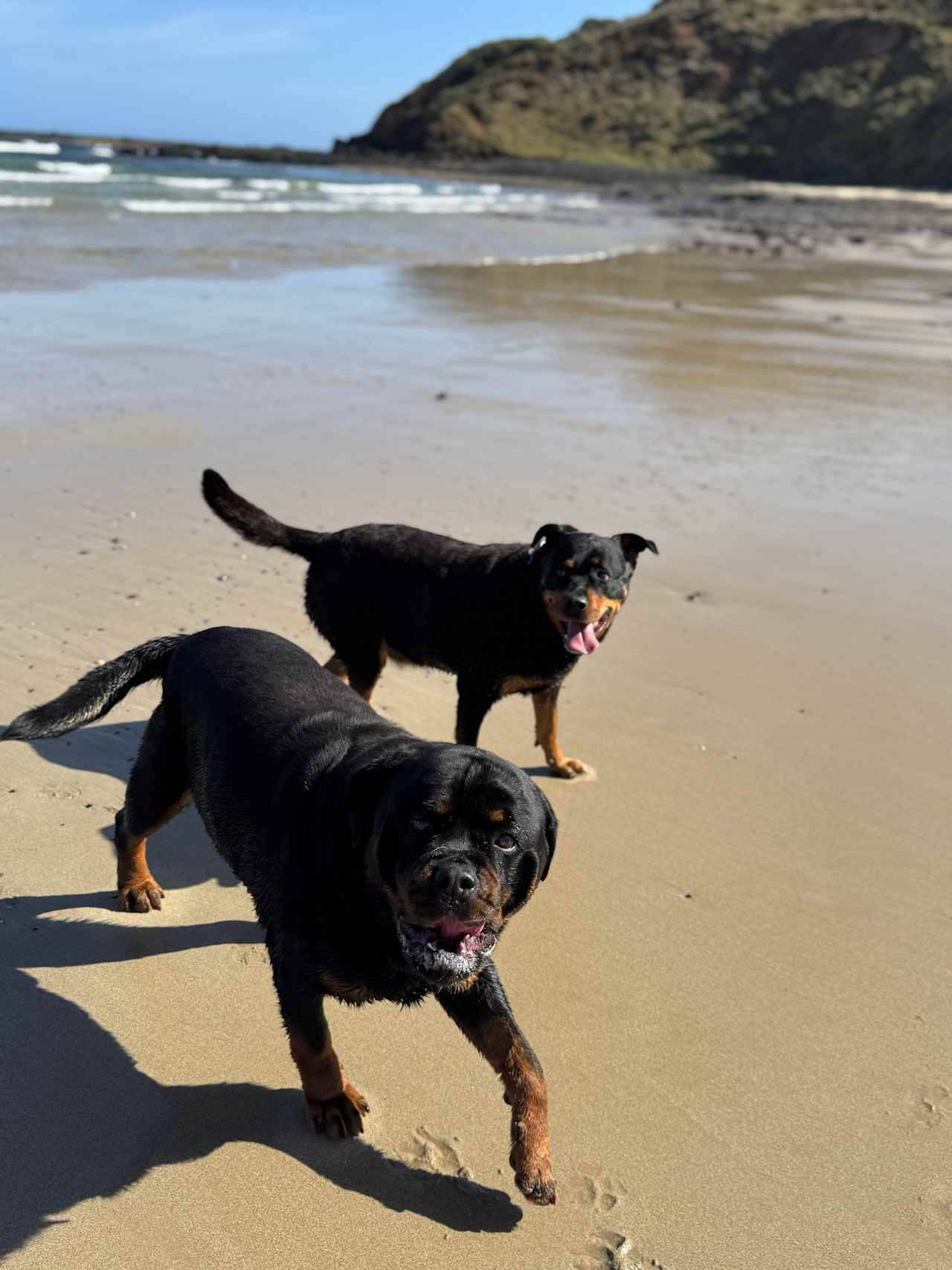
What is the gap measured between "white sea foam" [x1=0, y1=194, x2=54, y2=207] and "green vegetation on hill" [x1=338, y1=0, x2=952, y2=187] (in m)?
73.1

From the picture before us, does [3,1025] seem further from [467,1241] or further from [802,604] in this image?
[802,604]

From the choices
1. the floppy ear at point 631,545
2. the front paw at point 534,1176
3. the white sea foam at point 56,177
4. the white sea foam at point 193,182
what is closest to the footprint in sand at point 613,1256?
the front paw at point 534,1176

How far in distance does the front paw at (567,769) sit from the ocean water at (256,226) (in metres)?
12.4

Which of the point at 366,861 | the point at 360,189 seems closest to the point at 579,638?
the point at 366,861

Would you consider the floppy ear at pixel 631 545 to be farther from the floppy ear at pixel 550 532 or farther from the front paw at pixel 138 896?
the front paw at pixel 138 896

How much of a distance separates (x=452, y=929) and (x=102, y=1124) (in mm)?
1067

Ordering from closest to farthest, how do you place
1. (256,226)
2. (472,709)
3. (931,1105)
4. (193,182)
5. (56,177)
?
(931,1105), (472,709), (256,226), (56,177), (193,182)

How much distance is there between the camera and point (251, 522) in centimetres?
500

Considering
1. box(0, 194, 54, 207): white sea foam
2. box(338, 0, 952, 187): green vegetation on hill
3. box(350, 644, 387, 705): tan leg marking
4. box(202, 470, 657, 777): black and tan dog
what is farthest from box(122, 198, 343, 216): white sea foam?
box(338, 0, 952, 187): green vegetation on hill

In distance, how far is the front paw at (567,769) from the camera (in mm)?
4781

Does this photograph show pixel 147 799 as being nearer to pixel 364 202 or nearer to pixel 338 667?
pixel 338 667

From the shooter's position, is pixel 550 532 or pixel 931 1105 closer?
pixel 931 1105

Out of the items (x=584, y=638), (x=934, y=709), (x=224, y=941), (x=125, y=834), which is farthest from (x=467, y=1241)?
(x=934, y=709)

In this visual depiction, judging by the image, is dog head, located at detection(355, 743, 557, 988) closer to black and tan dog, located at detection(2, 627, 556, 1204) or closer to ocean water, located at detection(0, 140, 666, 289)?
black and tan dog, located at detection(2, 627, 556, 1204)
